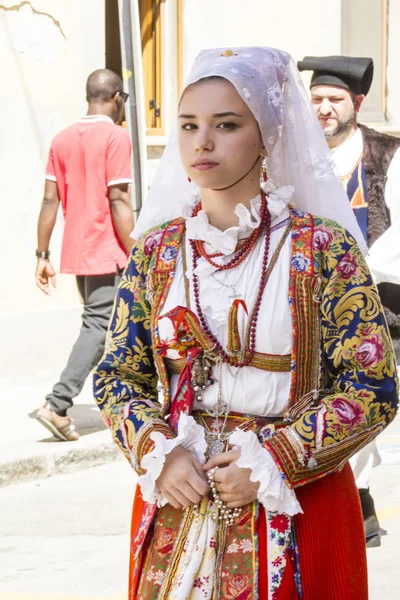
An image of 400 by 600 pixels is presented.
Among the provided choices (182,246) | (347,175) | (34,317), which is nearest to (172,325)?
(182,246)

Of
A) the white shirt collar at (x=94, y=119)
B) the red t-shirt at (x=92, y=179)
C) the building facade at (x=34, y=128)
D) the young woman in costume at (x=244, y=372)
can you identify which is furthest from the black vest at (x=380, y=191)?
the building facade at (x=34, y=128)

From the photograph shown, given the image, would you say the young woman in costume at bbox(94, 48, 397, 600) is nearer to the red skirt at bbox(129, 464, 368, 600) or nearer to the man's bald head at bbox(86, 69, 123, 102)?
the red skirt at bbox(129, 464, 368, 600)

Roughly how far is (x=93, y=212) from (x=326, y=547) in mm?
5420

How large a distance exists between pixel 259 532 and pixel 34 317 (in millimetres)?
7493

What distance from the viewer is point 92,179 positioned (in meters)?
7.95

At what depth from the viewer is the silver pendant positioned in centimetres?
280

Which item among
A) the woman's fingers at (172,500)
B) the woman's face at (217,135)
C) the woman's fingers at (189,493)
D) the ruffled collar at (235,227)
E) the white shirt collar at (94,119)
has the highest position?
the woman's face at (217,135)

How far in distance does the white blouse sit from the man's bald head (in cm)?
537

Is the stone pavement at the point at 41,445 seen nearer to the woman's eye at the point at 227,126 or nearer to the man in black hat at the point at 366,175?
the man in black hat at the point at 366,175

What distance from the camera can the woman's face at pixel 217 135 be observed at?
9.20ft

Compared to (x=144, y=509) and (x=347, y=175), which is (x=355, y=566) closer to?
(x=144, y=509)

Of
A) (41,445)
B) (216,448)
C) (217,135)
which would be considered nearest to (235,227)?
(217,135)

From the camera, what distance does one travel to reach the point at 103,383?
2.93m

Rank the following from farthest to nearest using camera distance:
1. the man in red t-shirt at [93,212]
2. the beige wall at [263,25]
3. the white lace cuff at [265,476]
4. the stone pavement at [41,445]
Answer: the beige wall at [263,25] → the man in red t-shirt at [93,212] → the stone pavement at [41,445] → the white lace cuff at [265,476]
